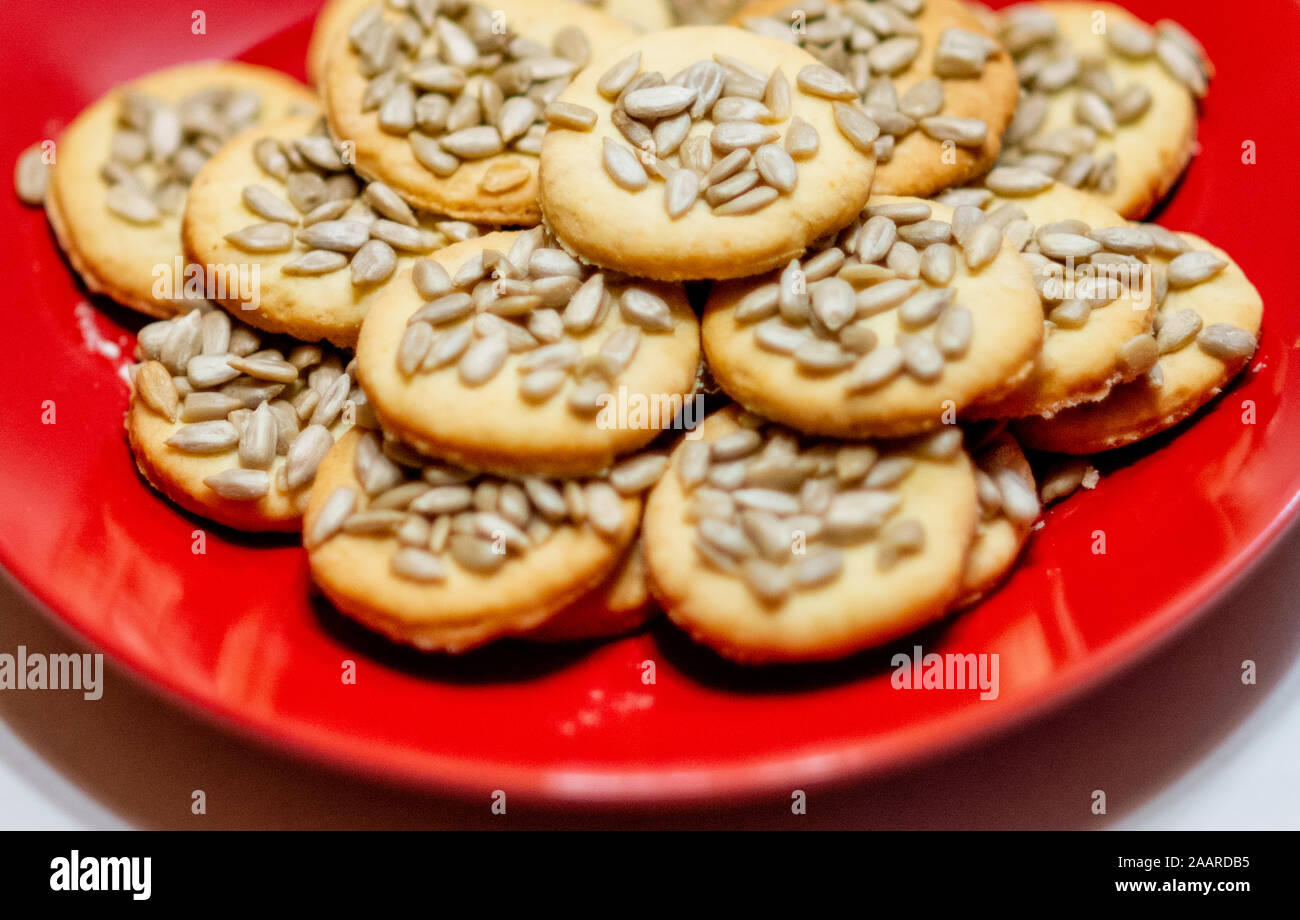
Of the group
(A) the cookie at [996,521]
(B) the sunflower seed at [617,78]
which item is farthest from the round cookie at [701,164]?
(A) the cookie at [996,521]

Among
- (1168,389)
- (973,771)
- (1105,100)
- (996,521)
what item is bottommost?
(973,771)

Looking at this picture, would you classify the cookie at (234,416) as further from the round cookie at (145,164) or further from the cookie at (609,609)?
the cookie at (609,609)

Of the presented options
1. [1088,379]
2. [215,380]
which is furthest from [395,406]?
[1088,379]

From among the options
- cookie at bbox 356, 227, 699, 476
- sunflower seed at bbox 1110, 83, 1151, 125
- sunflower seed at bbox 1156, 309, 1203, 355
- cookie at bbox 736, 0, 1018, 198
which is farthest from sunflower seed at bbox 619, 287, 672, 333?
sunflower seed at bbox 1110, 83, 1151, 125

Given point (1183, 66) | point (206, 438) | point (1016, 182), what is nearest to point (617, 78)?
point (1016, 182)

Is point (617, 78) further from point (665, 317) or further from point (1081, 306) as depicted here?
point (1081, 306)
